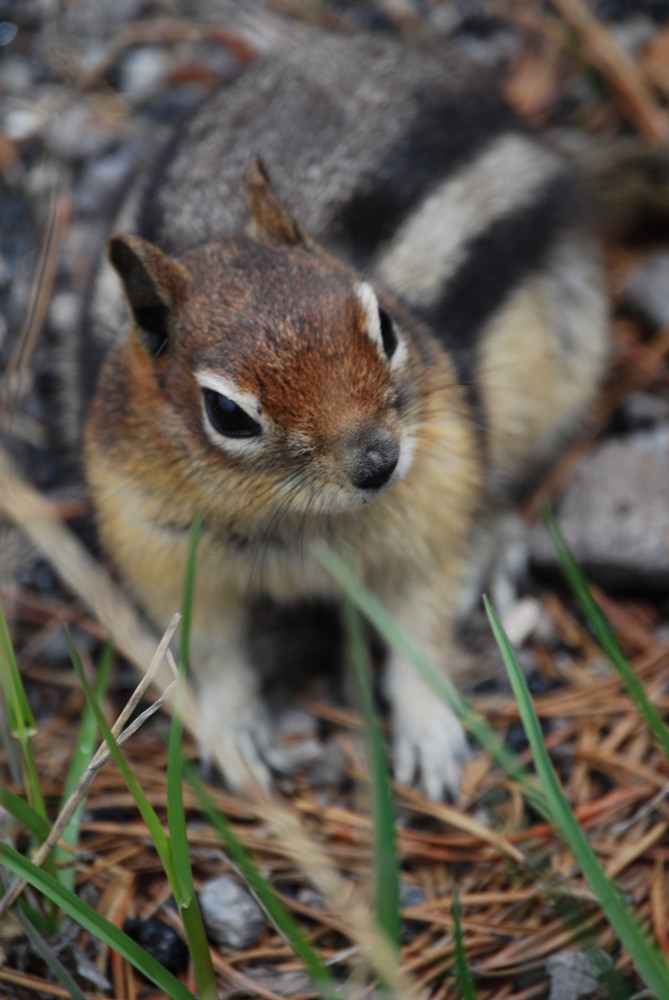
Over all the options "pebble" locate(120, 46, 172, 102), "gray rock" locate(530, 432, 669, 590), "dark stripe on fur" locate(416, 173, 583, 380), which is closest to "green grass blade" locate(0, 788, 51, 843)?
"dark stripe on fur" locate(416, 173, 583, 380)

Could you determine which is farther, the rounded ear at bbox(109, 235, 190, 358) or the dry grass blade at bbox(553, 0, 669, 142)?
the dry grass blade at bbox(553, 0, 669, 142)

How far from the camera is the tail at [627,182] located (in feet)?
13.7

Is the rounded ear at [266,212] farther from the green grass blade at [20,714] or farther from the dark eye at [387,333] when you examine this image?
the green grass blade at [20,714]

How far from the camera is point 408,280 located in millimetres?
3293

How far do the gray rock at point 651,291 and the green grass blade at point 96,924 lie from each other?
2.95m

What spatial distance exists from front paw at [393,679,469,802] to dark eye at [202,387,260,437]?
1.13 metres

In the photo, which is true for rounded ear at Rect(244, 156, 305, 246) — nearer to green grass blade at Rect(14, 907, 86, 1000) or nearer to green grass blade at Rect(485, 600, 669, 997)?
green grass blade at Rect(485, 600, 669, 997)

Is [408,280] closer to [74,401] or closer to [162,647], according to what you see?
[74,401]

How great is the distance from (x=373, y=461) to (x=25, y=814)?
1.00 meters

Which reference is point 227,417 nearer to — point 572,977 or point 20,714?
point 20,714

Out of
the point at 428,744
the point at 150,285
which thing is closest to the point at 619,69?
the point at 150,285

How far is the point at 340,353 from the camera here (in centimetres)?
247

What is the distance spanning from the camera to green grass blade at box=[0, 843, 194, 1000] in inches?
82.5

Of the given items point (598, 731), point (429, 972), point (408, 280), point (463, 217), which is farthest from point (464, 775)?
point (463, 217)
